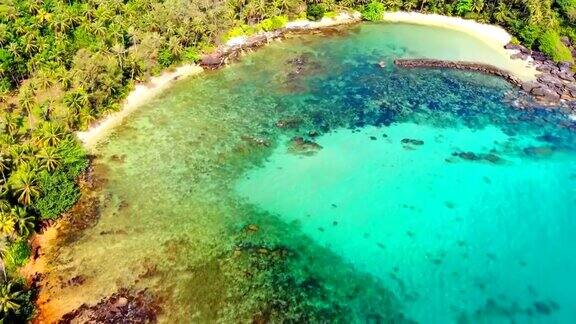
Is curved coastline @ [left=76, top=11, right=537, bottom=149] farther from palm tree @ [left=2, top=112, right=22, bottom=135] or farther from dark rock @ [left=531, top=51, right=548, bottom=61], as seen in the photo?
palm tree @ [left=2, top=112, right=22, bottom=135]

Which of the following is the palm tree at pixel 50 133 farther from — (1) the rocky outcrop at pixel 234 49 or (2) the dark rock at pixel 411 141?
(2) the dark rock at pixel 411 141

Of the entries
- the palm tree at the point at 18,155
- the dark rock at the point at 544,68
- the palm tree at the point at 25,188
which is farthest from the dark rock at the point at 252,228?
the dark rock at the point at 544,68

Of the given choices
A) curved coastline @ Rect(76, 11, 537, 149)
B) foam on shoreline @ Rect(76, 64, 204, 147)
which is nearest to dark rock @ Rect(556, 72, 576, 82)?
curved coastline @ Rect(76, 11, 537, 149)

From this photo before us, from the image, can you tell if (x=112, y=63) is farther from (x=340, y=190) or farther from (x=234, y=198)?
(x=340, y=190)

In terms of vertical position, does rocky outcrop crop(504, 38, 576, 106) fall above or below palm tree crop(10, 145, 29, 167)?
below

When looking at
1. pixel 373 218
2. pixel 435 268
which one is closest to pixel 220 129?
pixel 373 218

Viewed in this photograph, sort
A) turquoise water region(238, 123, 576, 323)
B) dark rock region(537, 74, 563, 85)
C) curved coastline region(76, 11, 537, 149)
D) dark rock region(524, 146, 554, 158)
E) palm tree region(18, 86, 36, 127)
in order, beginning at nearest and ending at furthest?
turquoise water region(238, 123, 576, 323) → palm tree region(18, 86, 36, 127) → curved coastline region(76, 11, 537, 149) → dark rock region(524, 146, 554, 158) → dark rock region(537, 74, 563, 85)
